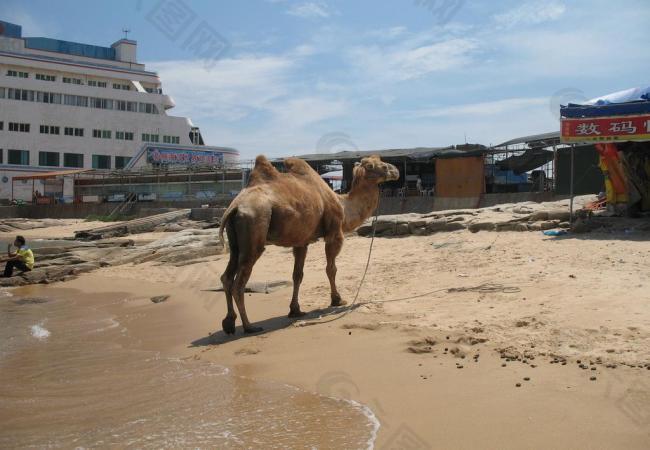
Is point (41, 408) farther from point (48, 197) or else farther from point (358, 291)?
point (48, 197)

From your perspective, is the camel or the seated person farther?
the seated person

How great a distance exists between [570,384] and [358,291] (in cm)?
486

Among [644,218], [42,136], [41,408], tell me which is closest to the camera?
[41,408]

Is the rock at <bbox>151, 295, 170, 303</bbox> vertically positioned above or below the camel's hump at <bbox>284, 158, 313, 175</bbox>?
below

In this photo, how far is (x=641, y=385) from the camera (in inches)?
184

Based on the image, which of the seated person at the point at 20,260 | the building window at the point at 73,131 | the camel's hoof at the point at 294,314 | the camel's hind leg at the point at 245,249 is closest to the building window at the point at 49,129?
the building window at the point at 73,131

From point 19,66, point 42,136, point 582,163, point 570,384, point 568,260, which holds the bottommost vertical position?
point 570,384

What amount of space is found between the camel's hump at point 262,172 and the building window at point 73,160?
2350 inches

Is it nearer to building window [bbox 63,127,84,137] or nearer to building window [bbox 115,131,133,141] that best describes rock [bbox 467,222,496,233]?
building window [bbox 115,131,133,141]

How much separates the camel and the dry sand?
0.68 meters

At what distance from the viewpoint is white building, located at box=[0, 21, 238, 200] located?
6003 centimetres

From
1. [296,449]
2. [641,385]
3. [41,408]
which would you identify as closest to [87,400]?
[41,408]

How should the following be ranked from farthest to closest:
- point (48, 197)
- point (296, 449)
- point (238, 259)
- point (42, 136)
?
point (42, 136) < point (48, 197) < point (238, 259) < point (296, 449)

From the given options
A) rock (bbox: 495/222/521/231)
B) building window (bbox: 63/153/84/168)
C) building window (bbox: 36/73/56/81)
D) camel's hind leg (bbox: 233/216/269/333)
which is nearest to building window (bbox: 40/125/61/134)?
building window (bbox: 63/153/84/168)
